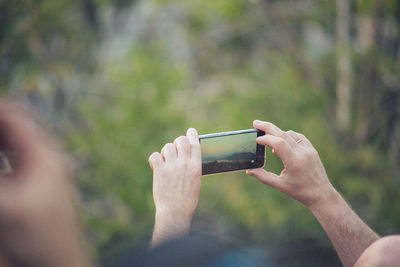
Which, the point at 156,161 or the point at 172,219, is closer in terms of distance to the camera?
the point at 172,219

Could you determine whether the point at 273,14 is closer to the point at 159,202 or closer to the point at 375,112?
the point at 375,112

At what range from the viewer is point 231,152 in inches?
59.9

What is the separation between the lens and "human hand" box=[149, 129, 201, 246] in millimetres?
1302

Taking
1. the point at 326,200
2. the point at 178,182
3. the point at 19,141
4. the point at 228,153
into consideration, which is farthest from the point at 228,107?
the point at 19,141

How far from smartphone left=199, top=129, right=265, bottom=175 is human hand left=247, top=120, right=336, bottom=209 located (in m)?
0.07

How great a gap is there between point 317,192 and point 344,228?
16cm

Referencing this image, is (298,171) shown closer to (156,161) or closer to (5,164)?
(156,161)

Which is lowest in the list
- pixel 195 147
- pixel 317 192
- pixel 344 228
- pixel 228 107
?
pixel 228 107

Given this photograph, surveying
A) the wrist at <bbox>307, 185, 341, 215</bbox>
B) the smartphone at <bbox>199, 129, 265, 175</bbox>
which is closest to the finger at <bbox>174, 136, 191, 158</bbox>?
the smartphone at <bbox>199, 129, 265, 175</bbox>

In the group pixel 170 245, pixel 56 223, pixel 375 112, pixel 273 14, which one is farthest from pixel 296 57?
pixel 56 223

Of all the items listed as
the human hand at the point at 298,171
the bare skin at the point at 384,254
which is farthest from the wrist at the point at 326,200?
the bare skin at the point at 384,254

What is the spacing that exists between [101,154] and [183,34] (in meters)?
4.81

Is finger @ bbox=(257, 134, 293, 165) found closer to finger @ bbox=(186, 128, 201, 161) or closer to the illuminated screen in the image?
the illuminated screen

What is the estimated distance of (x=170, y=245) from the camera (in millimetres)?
970
